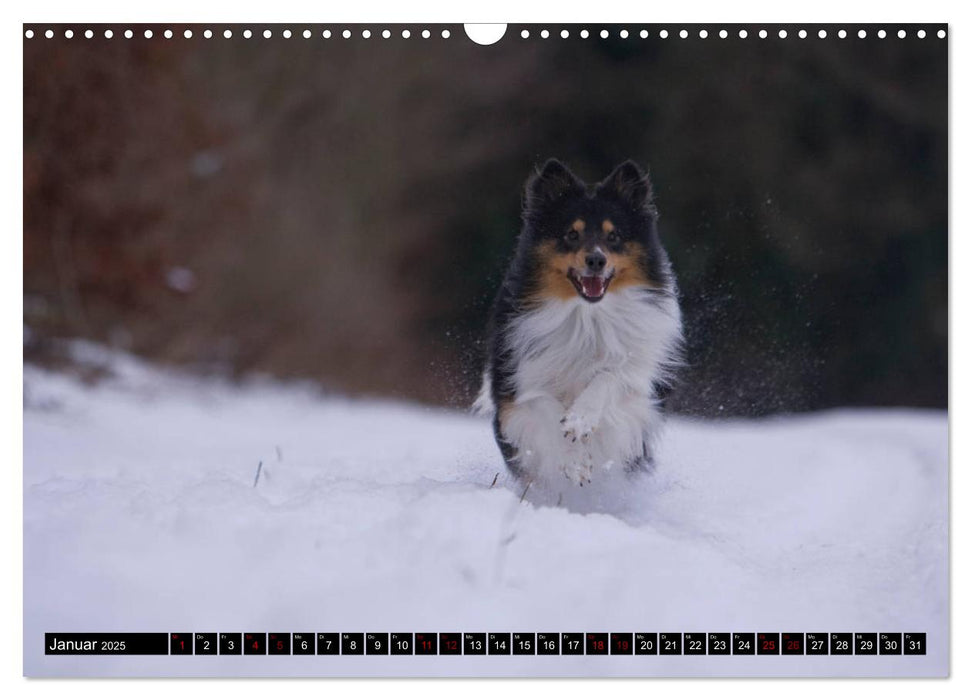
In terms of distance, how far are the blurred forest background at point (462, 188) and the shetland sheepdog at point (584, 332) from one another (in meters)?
0.18

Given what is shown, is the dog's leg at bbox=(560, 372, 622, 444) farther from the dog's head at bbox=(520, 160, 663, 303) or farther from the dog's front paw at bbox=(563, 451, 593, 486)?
the dog's head at bbox=(520, 160, 663, 303)

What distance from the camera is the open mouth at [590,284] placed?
12.8ft

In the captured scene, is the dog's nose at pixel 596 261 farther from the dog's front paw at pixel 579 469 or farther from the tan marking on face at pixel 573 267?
the dog's front paw at pixel 579 469

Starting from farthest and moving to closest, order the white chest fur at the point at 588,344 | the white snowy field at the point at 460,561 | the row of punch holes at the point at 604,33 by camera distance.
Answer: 1. the white chest fur at the point at 588,344
2. the row of punch holes at the point at 604,33
3. the white snowy field at the point at 460,561

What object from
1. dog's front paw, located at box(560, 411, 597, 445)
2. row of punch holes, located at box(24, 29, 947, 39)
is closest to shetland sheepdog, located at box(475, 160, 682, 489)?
dog's front paw, located at box(560, 411, 597, 445)

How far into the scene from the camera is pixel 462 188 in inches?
232

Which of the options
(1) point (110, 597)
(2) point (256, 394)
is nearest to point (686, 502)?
(1) point (110, 597)

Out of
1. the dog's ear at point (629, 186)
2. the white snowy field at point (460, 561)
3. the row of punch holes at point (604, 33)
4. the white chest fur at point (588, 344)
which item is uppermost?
the row of punch holes at point (604, 33)

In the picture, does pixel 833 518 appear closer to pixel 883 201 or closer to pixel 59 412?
pixel 883 201

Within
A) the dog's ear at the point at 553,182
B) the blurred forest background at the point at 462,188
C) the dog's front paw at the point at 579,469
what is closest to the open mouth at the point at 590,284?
the dog's ear at the point at 553,182

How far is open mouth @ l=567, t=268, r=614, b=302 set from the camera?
3.91m

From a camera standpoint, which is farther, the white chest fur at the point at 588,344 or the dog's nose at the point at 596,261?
the white chest fur at the point at 588,344

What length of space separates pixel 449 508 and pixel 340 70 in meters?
2.12

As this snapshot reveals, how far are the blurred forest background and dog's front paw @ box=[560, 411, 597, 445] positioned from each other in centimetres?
56
